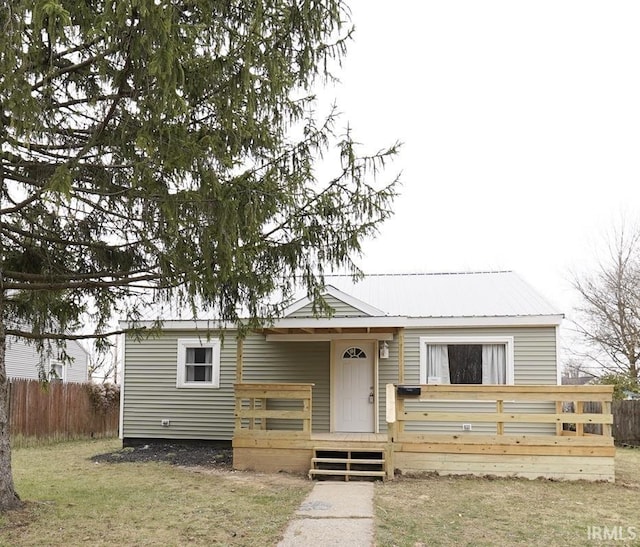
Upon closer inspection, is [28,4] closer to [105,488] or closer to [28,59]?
[28,59]

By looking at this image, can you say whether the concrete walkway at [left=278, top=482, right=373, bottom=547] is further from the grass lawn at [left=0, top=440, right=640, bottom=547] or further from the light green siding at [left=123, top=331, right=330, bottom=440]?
the light green siding at [left=123, top=331, right=330, bottom=440]

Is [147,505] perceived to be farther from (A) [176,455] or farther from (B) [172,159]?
(A) [176,455]

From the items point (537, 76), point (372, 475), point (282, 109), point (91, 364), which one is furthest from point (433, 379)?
point (91, 364)

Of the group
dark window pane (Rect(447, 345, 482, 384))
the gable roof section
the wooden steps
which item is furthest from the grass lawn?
dark window pane (Rect(447, 345, 482, 384))

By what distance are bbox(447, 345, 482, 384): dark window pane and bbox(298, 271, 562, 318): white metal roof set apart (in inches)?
27.9

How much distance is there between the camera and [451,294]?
552 inches

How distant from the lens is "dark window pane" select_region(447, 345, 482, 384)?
41.2ft

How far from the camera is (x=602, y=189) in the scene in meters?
34.7

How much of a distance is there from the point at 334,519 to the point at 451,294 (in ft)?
26.3

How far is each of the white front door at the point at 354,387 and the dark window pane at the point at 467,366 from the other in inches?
63.9

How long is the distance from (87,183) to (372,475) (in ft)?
18.6

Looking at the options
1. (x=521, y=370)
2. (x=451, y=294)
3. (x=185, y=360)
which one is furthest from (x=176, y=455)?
(x=521, y=370)

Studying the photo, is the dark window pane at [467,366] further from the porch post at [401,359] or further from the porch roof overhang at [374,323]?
the porch post at [401,359]

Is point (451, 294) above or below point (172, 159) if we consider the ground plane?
below
